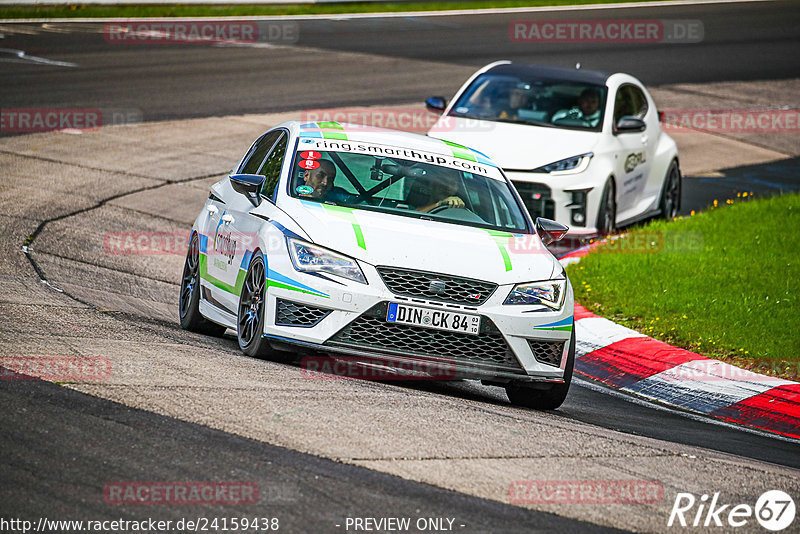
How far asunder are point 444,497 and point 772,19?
3328cm

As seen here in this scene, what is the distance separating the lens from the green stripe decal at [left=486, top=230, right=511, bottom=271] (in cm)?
784

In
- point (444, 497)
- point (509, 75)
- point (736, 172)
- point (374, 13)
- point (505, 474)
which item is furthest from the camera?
point (374, 13)

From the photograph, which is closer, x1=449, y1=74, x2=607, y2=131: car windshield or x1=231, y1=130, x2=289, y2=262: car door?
x1=231, y1=130, x2=289, y2=262: car door

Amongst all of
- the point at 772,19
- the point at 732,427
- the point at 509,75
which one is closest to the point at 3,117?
the point at 509,75

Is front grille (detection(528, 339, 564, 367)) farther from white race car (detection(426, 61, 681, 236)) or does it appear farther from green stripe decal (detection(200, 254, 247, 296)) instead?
white race car (detection(426, 61, 681, 236))

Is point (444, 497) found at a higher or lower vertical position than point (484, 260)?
lower

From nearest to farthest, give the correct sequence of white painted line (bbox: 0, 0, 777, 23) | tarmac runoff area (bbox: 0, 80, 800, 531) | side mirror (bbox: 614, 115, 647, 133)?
tarmac runoff area (bbox: 0, 80, 800, 531), side mirror (bbox: 614, 115, 647, 133), white painted line (bbox: 0, 0, 777, 23)

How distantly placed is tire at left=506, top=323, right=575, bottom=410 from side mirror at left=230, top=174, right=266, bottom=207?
2.23 m

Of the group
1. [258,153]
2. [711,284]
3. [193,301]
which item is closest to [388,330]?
[193,301]

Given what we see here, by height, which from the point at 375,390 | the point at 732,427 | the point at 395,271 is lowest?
the point at 732,427

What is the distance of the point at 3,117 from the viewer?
17469mm

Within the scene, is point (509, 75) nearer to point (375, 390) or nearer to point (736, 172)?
point (736, 172)

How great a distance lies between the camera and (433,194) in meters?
8.66

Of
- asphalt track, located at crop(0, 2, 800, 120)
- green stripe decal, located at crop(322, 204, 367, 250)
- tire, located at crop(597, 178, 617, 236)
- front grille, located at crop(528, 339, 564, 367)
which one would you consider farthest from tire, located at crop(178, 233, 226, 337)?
asphalt track, located at crop(0, 2, 800, 120)
